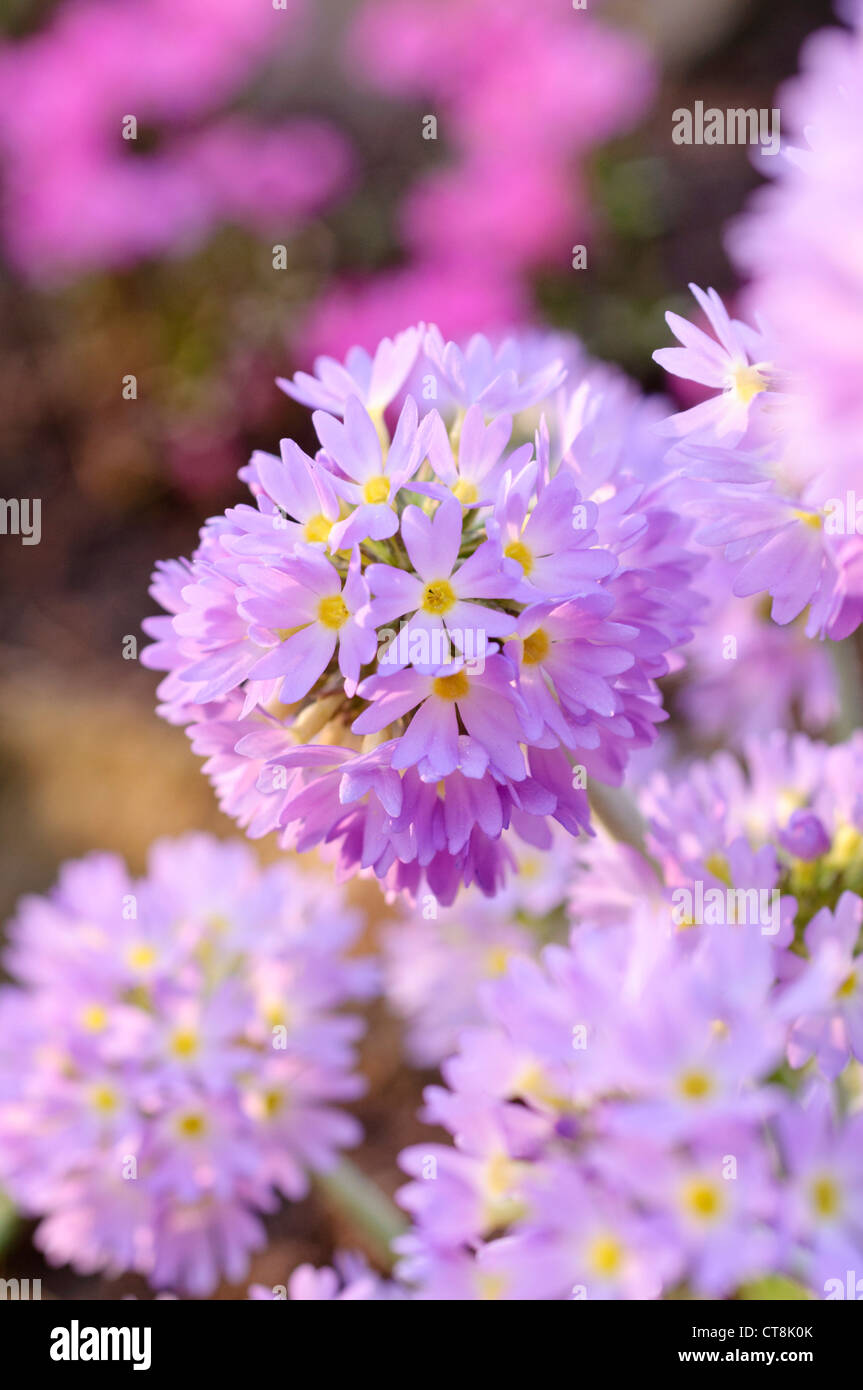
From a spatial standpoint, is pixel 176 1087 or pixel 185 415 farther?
pixel 185 415

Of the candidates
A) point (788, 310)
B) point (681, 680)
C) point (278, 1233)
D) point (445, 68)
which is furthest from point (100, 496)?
point (788, 310)

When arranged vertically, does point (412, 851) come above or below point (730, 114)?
below

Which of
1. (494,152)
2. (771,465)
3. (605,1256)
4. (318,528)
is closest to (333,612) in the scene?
(318,528)

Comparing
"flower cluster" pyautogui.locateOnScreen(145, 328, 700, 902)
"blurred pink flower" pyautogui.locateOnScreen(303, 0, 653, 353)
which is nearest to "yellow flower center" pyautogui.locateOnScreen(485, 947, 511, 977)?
"flower cluster" pyautogui.locateOnScreen(145, 328, 700, 902)

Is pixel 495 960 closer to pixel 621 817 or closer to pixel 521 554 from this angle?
pixel 621 817

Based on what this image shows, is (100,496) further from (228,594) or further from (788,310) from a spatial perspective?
(788,310)

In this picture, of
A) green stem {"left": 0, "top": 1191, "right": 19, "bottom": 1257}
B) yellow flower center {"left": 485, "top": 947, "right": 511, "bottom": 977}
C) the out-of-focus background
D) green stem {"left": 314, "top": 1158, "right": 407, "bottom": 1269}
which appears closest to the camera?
green stem {"left": 314, "top": 1158, "right": 407, "bottom": 1269}

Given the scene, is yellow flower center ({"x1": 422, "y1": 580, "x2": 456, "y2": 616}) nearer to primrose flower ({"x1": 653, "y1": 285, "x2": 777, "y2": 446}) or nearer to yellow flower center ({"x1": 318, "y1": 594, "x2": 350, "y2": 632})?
yellow flower center ({"x1": 318, "y1": 594, "x2": 350, "y2": 632})

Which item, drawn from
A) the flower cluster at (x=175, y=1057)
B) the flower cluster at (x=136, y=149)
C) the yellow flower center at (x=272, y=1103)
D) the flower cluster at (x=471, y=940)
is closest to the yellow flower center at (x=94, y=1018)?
the flower cluster at (x=175, y=1057)
